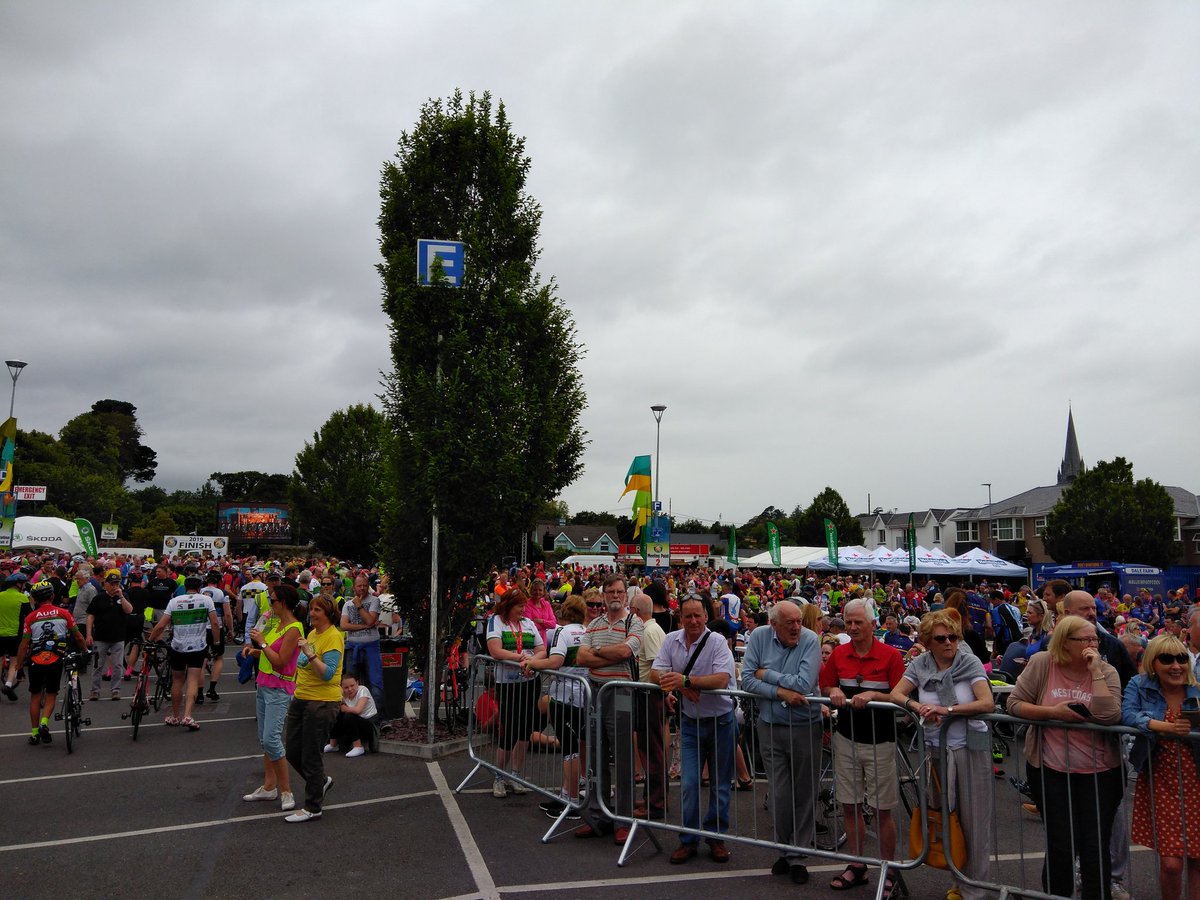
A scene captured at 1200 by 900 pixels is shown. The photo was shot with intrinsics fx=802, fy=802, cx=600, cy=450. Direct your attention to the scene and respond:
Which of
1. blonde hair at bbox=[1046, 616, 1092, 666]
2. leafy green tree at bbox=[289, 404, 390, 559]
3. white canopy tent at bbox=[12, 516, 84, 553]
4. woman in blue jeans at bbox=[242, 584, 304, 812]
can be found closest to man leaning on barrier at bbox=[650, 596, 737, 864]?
blonde hair at bbox=[1046, 616, 1092, 666]

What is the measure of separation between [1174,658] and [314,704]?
18.7 ft

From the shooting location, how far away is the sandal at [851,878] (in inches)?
195

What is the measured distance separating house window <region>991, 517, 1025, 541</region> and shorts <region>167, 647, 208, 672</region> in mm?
79244

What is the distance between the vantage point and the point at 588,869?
A: 5.25 metres

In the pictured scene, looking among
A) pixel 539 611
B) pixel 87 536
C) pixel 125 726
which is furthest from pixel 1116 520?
pixel 125 726

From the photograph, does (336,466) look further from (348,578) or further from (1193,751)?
(1193,751)

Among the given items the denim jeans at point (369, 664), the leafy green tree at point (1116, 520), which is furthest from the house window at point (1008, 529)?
the denim jeans at point (369, 664)

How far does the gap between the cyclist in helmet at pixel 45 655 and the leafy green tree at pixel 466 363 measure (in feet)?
12.2

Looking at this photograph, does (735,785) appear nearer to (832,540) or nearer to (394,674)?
(394,674)

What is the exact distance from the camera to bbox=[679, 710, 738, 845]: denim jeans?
5449mm

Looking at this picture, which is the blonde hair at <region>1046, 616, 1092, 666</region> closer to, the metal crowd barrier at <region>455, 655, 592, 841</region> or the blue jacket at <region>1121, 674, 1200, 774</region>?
the blue jacket at <region>1121, 674, 1200, 774</region>

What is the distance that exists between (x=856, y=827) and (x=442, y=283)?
23.0 ft

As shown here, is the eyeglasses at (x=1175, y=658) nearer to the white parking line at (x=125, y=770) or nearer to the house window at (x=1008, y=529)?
the white parking line at (x=125, y=770)

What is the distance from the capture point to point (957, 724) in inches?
183
